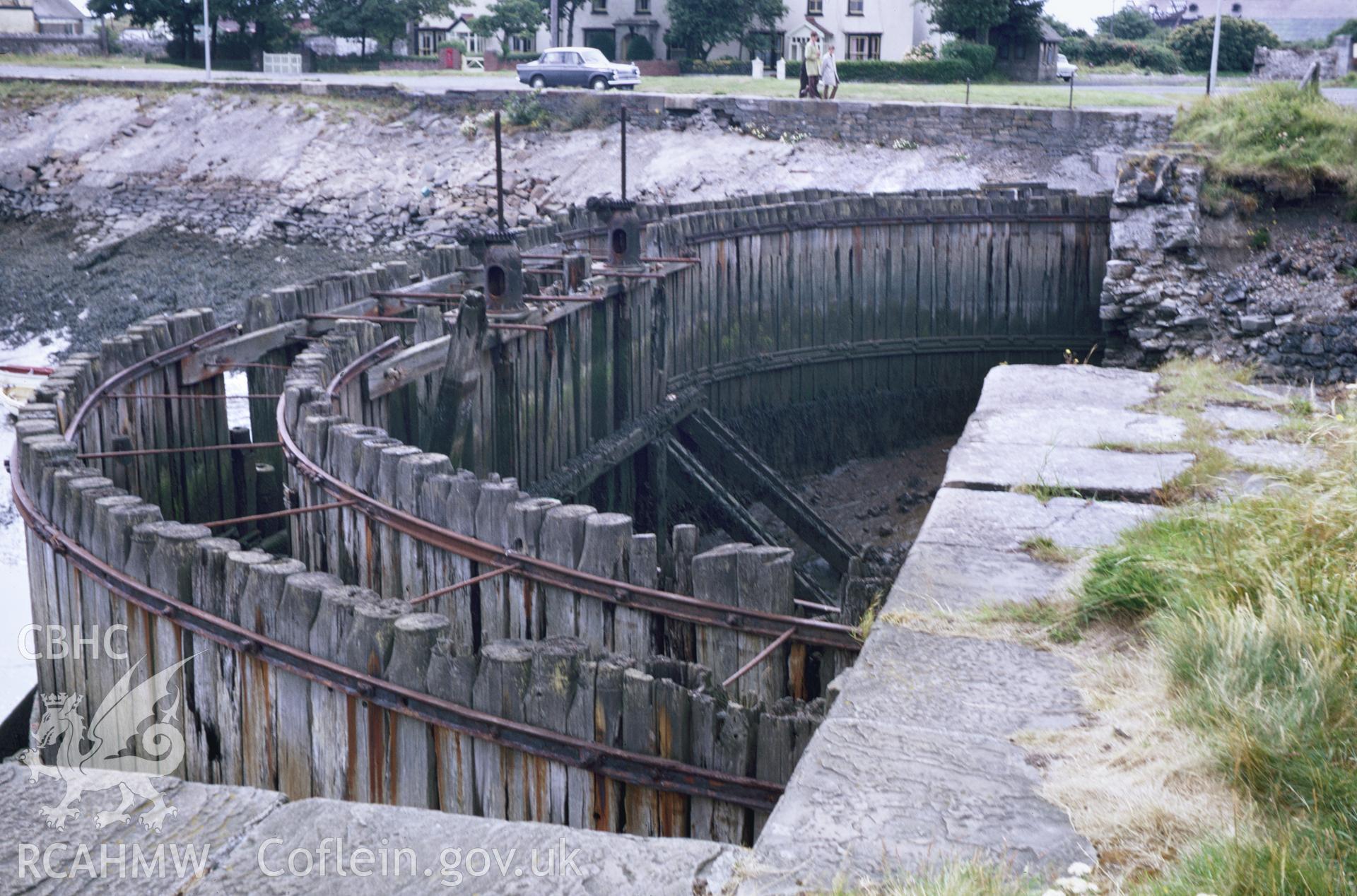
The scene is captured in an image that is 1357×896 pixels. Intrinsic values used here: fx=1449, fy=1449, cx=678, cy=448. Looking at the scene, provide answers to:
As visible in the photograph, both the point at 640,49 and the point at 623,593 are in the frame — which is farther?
the point at 640,49

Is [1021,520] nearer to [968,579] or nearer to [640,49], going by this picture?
[968,579]

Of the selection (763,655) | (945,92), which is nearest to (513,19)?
(945,92)

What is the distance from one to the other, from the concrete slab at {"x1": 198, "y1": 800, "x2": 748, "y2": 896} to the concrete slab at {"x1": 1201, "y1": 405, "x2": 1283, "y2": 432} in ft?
12.6

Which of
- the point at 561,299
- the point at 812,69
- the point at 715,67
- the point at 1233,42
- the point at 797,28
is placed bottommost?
the point at 561,299

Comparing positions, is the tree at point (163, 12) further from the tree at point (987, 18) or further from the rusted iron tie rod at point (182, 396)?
the rusted iron tie rod at point (182, 396)

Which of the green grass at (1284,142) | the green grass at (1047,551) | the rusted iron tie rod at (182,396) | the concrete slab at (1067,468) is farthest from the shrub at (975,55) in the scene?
the green grass at (1047,551)

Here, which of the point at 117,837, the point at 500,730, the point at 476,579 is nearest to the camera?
the point at 117,837

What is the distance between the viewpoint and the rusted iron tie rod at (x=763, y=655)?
196 inches

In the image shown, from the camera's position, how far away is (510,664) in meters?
4.61

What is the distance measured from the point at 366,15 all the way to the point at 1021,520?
52.6 meters

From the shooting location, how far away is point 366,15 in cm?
5322

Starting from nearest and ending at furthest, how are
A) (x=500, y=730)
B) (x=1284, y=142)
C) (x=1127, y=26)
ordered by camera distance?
(x=500, y=730) < (x=1284, y=142) < (x=1127, y=26)

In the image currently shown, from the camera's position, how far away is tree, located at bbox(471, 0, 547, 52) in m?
59.8

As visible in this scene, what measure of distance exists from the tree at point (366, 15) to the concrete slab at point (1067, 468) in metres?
51.4
